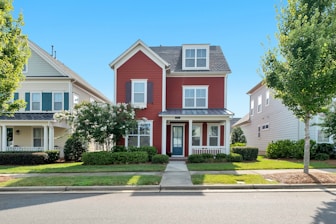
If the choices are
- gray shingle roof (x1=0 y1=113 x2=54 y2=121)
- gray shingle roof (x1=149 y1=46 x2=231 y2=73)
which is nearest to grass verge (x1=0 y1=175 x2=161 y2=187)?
gray shingle roof (x1=0 y1=113 x2=54 y2=121)

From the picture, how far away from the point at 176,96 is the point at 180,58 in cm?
360

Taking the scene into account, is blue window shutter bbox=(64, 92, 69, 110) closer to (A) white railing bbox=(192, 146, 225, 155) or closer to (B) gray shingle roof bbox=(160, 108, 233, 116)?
(B) gray shingle roof bbox=(160, 108, 233, 116)

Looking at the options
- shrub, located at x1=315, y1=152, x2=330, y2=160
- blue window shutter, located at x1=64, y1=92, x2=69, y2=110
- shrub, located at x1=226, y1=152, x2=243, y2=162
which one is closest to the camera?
shrub, located at x1=226, y1=152, x2=243, y2=162

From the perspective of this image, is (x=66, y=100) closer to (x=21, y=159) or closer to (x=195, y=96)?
(x=21, y=159)

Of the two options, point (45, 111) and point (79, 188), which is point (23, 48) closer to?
point (79, 188)

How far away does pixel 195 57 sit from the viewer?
1948 cm

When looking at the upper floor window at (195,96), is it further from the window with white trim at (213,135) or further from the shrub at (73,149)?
the shrub at (73,149)

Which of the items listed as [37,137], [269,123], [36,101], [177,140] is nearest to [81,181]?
[177,140]

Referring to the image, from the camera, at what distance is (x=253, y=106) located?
29.8 meters

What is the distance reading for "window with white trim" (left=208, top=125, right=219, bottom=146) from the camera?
19375mm

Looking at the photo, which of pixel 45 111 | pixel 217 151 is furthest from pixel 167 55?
pixel 45 111

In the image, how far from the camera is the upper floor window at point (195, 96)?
19.1m

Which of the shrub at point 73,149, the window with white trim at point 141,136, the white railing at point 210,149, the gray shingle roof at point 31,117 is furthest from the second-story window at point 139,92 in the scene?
the gray shingle roof at point 31,117

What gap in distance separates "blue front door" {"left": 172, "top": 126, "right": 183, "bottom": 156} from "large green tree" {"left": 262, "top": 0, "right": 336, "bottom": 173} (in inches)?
384
